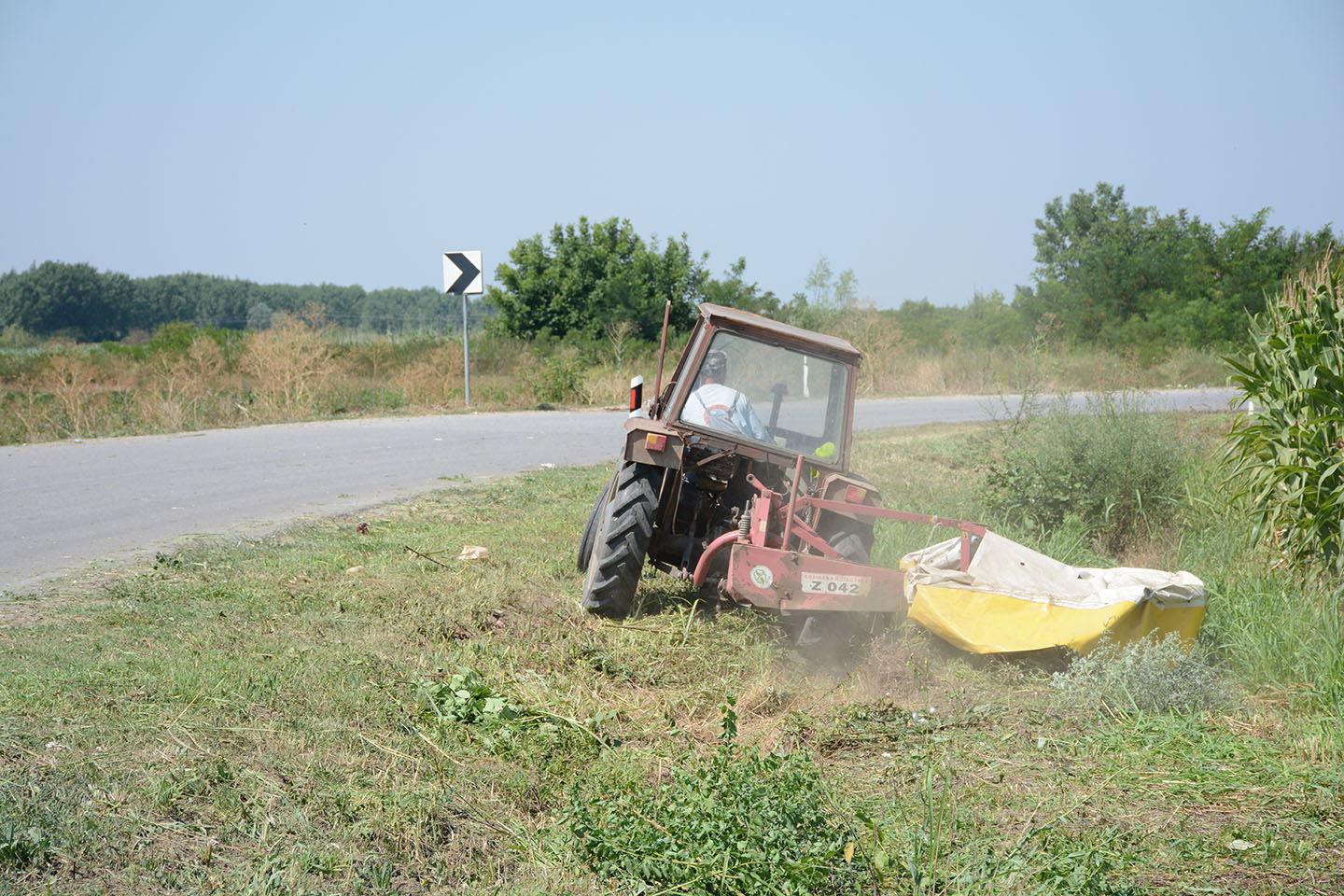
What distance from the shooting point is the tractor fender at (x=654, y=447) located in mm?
5594

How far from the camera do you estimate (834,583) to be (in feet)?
17.1

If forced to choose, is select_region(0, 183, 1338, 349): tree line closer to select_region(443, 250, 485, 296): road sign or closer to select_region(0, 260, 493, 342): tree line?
select_region(443, 250, 485, 296): road sign

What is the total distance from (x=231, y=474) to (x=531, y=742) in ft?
25.0

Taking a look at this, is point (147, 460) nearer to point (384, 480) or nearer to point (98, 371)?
point (384, 480)

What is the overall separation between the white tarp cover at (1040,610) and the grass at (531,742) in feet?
1.04

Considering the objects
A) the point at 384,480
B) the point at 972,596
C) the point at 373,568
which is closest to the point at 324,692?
the point at 373,568

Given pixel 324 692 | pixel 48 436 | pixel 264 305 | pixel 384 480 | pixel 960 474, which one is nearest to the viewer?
pixel 324 692

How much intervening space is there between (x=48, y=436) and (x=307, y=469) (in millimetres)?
4735

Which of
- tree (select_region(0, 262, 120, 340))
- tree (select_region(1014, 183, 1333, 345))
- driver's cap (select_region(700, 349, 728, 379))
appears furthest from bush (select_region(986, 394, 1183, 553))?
tree (select_region(0, 262, 120, 340))

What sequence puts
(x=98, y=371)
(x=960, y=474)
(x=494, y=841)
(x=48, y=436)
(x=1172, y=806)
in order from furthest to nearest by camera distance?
(x=98, y=371) → (x=48, y=436) → (x=960, y=474) → (x=1172, y=806) → (x=494, y=841)

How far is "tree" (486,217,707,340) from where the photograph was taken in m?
28.6

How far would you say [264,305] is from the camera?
3142 inches

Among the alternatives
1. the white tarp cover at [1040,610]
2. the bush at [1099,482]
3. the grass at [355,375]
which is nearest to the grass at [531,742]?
the white tarp cover at [1040,610]

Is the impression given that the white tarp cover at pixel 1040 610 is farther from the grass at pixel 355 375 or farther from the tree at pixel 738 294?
the tree at pixel 738 294
